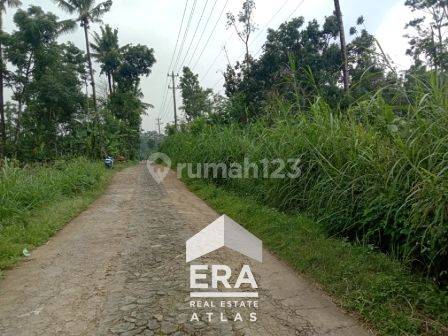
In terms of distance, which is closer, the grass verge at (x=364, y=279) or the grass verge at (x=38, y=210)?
the grass verge at (x=364, y=279)

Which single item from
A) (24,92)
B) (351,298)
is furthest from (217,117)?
(24,92)

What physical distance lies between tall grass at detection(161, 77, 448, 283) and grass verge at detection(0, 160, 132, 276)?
377cm

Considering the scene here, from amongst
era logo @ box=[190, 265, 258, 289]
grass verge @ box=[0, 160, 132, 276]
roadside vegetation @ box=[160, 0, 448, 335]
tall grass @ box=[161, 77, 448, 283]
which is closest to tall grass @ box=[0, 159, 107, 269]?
grass verge @ box=[0, 160, 132, 276]

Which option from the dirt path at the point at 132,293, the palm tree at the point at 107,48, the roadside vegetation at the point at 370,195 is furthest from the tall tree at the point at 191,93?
the dirt path at the point at 132,293

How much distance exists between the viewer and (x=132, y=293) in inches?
134

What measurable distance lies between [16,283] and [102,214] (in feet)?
11.6

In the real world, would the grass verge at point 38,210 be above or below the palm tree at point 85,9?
below

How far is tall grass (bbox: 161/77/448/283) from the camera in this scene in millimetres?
3270

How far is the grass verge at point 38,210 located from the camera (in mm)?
5098

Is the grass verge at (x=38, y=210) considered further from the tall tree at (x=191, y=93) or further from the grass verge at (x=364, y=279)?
the tall tree at (x=191, y=93)

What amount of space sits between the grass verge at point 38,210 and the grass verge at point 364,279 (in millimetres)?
3284

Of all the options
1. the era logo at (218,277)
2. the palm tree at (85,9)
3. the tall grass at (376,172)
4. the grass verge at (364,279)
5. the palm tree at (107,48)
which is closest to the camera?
the grass verge at (364,279)

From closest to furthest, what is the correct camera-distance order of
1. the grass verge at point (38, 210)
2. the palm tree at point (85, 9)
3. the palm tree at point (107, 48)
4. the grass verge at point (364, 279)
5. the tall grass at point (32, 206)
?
1. the grass verge at point (364, 279)
2. the grass verge at point (38, 210)
3. the tall grass at point (32, 206)
4. the palm tree at point (85, 9)
5. the palm tree at point (107, 48)

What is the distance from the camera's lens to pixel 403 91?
14.0 feet
